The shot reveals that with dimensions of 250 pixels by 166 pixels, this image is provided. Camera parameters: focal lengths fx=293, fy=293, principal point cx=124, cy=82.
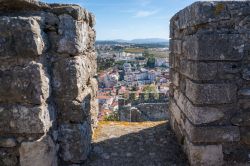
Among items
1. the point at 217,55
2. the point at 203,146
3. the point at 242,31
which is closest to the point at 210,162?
the point at 203,146

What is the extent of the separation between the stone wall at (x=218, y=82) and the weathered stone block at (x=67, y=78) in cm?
136

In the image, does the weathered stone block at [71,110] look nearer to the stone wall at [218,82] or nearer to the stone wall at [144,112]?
the stone wall at [218,82]

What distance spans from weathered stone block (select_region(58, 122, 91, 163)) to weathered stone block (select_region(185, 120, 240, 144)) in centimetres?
136

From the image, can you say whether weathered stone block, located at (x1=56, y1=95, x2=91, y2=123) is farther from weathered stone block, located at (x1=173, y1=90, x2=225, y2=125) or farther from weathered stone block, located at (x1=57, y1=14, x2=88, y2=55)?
weathered stone block, located at (x1=173, y1=90, x2=225, y2=125)

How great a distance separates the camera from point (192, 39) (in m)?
3.41

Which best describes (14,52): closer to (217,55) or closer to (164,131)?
(217,55)

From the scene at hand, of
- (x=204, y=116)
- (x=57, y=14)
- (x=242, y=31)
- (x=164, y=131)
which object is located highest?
(x=57, y=14)

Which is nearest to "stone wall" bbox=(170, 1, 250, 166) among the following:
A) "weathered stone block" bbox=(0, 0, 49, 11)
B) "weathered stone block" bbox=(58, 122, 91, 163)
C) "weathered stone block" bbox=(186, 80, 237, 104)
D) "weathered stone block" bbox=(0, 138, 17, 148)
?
"weathered stone block" bbox=(186, 80, 237, 104)

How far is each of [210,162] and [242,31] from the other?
1.56 meters

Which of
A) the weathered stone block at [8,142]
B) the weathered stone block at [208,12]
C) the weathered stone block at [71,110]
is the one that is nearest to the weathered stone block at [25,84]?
the weathered stone block at [71,110]

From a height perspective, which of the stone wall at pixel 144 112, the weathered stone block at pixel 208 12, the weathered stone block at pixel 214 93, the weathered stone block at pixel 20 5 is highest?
the weathered stone block at pixel 20 5

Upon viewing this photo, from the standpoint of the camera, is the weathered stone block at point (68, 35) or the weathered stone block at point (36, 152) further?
the weathered stone block at point (68, 35)

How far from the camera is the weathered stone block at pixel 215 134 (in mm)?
3400

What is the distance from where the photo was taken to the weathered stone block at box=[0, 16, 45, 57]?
10.2ft
